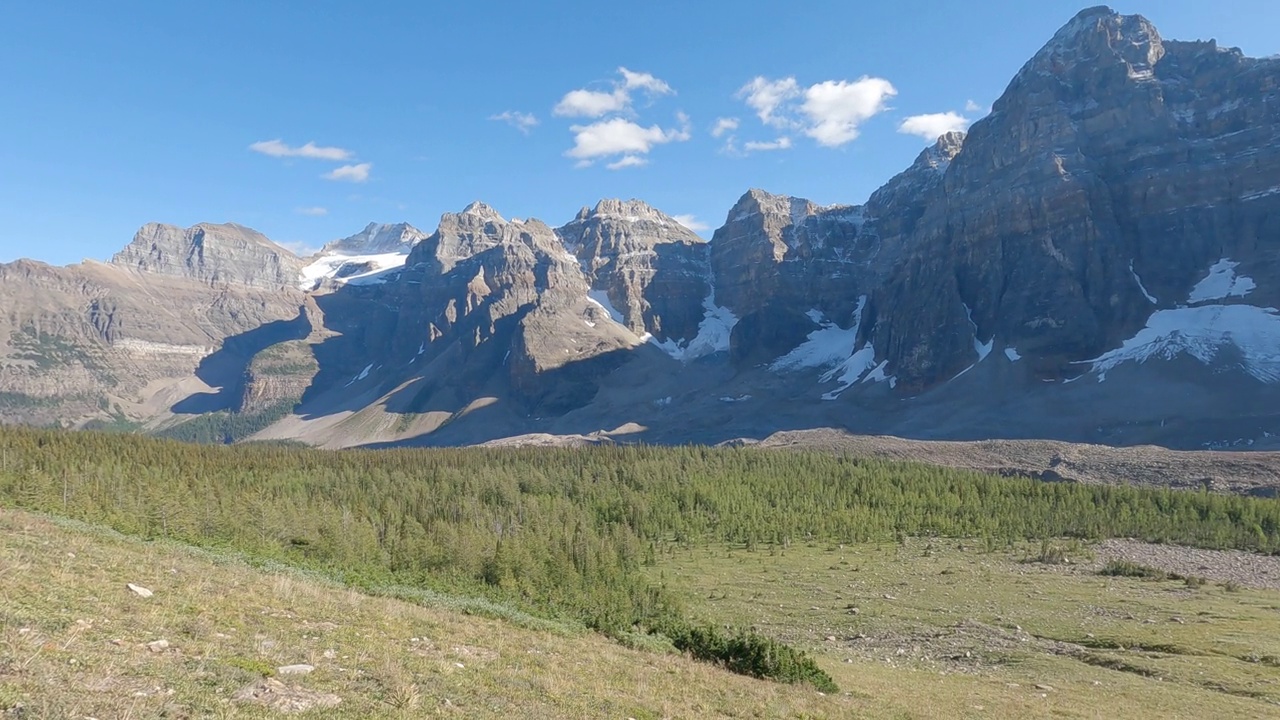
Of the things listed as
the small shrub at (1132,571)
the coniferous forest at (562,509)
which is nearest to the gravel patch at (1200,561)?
the small shrub at (1132,571)

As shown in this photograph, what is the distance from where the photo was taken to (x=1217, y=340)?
594 ft

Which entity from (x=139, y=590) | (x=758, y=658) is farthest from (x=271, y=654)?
(x=758, y=658)

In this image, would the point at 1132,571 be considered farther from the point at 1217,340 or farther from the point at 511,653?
the point at 1217,340

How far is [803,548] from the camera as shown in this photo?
78.5 m

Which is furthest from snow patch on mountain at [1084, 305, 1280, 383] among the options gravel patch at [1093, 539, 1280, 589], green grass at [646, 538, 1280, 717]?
green grass at [646, 538, 1280, 717]

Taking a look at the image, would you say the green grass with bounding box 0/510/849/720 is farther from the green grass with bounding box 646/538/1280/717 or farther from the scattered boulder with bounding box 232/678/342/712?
the green grass with bounding box 646/538/1280/717

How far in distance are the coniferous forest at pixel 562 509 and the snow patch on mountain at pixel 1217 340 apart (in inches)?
4190

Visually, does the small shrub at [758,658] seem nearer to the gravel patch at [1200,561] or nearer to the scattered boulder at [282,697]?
the scattered boulder at [282,697]

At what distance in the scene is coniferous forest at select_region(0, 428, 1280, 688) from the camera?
130ft

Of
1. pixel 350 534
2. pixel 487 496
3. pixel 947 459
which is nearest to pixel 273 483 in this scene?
pixel 487 496

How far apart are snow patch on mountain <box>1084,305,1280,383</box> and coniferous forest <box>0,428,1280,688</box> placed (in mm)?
106419

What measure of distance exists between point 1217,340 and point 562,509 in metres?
183

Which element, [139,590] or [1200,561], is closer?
[139,590]

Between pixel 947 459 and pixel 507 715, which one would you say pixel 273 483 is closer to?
pixel 507 715
